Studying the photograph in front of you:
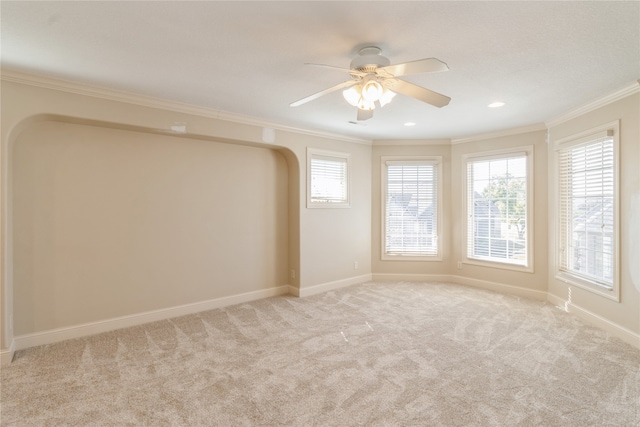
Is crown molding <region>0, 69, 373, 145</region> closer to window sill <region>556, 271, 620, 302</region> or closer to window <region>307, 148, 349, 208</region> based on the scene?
window <region>307, 148, 349, 208</region>

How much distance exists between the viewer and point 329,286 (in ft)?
17.1

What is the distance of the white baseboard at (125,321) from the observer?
3.16m

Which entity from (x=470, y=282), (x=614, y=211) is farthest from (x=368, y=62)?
(x=470, y=282)

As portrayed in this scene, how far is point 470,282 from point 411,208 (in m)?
1.57

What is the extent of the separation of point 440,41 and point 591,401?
8.98 ft

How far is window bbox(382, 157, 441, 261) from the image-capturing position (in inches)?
225

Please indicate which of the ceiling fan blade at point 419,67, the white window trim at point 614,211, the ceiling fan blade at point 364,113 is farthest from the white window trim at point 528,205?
the ceiling fan blade at point 419,67

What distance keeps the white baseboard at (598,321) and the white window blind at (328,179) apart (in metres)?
3.26

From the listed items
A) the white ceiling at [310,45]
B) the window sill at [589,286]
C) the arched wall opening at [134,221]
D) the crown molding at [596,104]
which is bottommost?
the window sill at [589,286]

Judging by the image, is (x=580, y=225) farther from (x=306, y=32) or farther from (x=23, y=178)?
(x=23, y=178)

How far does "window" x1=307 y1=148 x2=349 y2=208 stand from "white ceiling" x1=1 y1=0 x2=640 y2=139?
1574 millimetres

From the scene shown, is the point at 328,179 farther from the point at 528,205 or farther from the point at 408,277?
the point at 528,205

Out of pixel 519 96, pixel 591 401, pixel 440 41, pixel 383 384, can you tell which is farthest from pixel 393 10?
pixel 591 401

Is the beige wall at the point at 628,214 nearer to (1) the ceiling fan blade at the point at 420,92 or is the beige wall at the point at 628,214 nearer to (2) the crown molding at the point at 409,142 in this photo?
(2) the crown molding at the point at 409,142
